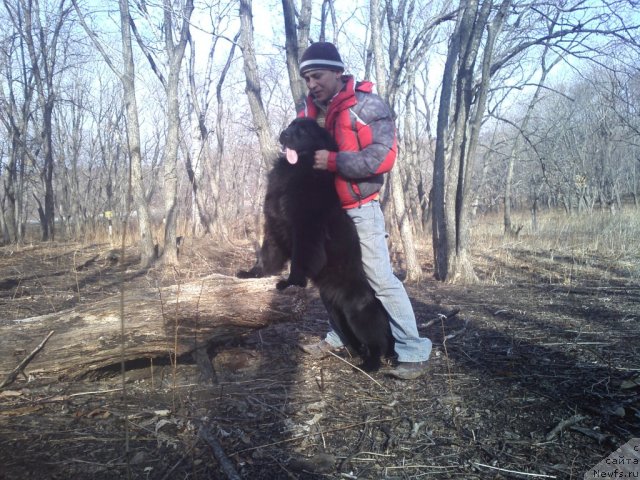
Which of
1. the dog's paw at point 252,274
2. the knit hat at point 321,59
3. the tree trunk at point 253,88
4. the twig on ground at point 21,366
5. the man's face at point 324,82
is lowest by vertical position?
the twig on ground at point 21,366

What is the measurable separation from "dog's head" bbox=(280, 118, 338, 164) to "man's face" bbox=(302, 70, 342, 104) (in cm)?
20

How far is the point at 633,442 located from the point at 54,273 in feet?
28.1

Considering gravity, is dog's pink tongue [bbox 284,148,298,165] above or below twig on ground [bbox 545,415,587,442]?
above

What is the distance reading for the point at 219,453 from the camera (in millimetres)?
1915

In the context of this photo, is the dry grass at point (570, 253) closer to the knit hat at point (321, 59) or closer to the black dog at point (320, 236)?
the black dog at point (320, 236)

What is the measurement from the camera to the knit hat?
2725 mm

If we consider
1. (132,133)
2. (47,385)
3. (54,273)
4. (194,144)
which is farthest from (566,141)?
(47,385)

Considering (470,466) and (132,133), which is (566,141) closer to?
(132,133)

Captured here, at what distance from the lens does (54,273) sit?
Answer: 25.5 ft

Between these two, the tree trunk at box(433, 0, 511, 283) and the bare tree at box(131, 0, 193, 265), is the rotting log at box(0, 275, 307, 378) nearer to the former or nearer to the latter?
the tree trunk at box(433, 0, 511, 283)

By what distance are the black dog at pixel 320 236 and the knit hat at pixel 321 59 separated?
335 millimetres

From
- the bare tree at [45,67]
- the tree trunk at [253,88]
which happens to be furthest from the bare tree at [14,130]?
the tree trunk at [253,88]

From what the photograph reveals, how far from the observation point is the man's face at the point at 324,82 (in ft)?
9.12

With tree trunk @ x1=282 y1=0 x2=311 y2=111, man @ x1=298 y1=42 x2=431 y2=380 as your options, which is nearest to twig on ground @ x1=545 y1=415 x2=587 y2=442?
man @ x1=298 y1=42 x2=431 y2=380
